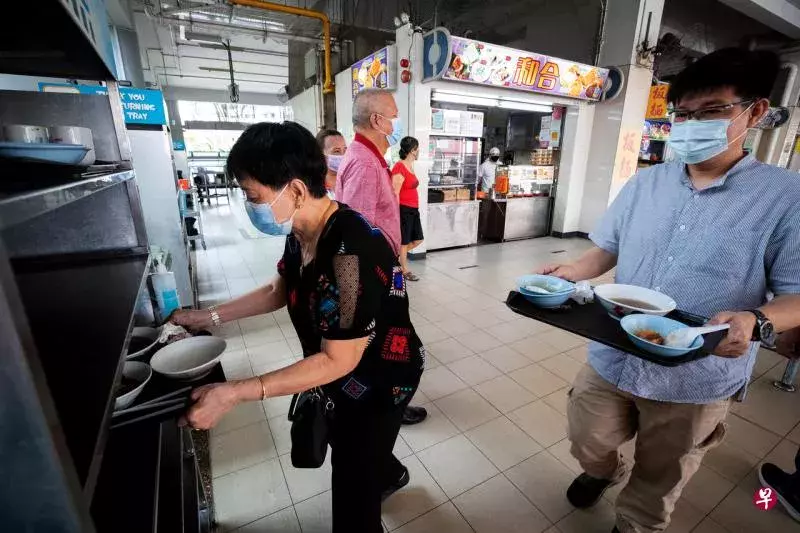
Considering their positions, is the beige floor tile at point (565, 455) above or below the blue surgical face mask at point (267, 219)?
below

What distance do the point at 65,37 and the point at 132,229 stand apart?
77 centimetres

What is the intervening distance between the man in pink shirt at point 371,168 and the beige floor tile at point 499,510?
1.37 m

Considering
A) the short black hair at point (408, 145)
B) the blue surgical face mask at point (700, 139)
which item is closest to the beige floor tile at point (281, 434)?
the blue surgical face mask at point (700, 139)

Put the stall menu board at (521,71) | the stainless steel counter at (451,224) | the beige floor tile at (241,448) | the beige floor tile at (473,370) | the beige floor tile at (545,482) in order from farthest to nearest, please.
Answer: the stainless steel counter at (451,224) < the stall menu board at (521,71) < the beige floor tile at (473,370) < the beige floor tile at (241,448) < the beige floor tile at (545,482)

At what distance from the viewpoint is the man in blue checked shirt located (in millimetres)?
1096

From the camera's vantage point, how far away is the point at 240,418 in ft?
7.59

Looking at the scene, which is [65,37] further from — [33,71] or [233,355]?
[233,355]

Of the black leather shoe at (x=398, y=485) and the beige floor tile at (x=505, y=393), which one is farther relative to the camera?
the beige floor tile at (x=505, y=393)

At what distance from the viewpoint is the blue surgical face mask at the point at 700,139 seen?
3.84 feet

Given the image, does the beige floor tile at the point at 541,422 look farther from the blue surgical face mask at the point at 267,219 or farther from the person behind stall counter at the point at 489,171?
the person behind stall counter at the point at 489,171

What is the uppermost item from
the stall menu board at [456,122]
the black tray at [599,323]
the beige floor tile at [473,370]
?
the stall menu board at [456,122]

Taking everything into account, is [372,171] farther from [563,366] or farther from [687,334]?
[563,366]

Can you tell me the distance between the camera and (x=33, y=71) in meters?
1.23

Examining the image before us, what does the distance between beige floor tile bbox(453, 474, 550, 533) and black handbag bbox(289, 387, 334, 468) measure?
0.93 meters
